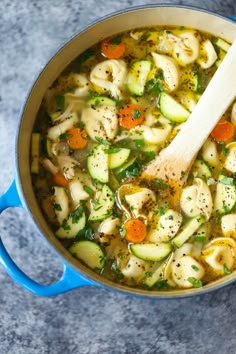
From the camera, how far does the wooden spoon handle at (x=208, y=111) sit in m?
2.42

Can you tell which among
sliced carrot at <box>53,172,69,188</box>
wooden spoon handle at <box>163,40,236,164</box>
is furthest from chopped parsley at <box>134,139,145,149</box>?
sliced carrot at <box>53,172,69,188</box>

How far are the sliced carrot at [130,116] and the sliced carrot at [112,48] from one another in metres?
0.24

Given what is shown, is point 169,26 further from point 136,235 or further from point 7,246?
point 7,246

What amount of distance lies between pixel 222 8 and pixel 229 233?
3.40 feet

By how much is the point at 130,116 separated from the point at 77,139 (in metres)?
0.24

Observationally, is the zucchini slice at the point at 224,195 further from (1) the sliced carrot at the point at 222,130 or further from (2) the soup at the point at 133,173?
(1) the sliced carrot at the point at 222,130

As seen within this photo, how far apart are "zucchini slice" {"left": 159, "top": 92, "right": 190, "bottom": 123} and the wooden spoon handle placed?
0.08 meters

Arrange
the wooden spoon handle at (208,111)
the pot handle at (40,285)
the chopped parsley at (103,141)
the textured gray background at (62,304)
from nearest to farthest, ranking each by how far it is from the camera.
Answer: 1. the pot handle at (40,285)
2. the wooden spoon handle at (208,111)
3. the chopped parsley at (103,141)
4. the textured gray background at (62,304)

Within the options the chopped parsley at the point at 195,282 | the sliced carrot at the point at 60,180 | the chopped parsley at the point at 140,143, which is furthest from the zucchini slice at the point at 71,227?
the chopped parsley at the point at 195,282

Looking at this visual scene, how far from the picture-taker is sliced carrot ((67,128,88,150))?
2.54 m

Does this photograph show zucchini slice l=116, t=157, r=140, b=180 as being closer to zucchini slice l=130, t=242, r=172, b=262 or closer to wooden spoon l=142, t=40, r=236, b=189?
wooden spoon l=142, t=40, r=236, b=189

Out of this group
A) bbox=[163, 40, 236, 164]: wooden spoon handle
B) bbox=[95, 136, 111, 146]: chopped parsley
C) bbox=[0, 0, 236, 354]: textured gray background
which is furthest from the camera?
bbox=[0, 0, 236, 354]: textured gray background

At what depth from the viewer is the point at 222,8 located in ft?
9.02

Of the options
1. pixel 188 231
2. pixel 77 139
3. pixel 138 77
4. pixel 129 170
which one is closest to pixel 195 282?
pixel 188 231
